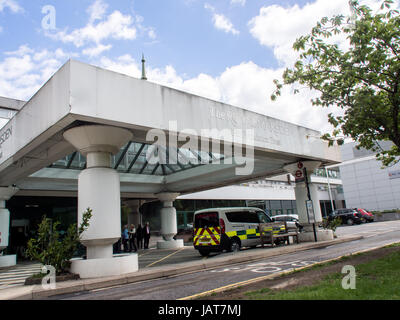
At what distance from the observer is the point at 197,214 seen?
15.0 m

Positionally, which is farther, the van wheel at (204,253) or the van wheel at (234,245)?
the van wheel at (204,253)

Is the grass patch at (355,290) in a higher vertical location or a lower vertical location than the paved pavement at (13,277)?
higher

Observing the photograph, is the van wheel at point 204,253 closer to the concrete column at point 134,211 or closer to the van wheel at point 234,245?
the van wheel at point 234,245

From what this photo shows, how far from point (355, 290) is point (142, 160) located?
15994 millimetres

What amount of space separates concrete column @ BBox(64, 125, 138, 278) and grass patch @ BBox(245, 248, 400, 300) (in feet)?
17.0

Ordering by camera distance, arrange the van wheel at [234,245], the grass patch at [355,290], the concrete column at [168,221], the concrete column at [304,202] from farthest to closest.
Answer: the concrete column at [168,221]
the concrete column at [304,202]
the van wheel at [234,245]
the grass patch at [355,290]

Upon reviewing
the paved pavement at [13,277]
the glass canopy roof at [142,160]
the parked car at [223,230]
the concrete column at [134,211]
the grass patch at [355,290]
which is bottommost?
the paved pavement at [13,277]

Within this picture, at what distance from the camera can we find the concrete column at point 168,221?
77.7ft

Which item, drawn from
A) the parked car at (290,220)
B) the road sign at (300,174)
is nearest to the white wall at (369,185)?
the parked car at (290,220)

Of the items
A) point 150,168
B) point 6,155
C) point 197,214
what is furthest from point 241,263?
Answer: point 150,168

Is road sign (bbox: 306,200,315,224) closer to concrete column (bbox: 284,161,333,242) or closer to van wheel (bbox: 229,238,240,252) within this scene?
concrete column (bbox: 284,161,333,242)

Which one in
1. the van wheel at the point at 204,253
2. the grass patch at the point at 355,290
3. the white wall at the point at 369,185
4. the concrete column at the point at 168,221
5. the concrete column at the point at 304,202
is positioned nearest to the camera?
the grass patch at the point at 355,290

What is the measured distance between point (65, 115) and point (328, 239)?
556 inches

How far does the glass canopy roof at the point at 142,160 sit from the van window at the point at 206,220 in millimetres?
4241
